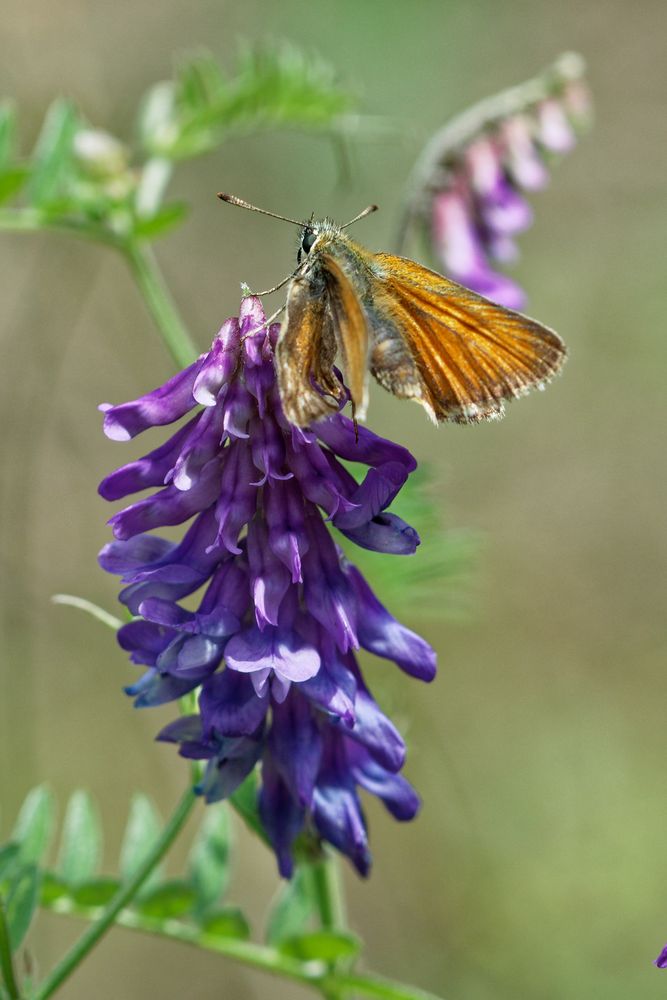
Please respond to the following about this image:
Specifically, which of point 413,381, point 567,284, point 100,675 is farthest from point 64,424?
point 413,381

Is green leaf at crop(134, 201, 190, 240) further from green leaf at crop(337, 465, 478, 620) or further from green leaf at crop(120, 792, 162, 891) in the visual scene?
green leaf at crop(120, 792, 162, 891)

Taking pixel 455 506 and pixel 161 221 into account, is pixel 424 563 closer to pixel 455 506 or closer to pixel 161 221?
pixel 161 221

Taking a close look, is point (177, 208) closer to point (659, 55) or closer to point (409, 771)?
point (409, 771)

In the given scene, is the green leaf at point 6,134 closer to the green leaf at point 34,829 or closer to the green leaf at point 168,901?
the green leaf at point 34,829

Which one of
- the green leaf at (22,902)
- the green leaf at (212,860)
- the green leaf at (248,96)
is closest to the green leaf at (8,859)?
the green leaf at (22,902)

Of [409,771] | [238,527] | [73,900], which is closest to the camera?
[238,527]

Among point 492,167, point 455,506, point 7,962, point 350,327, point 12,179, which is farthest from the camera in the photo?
point 455,506

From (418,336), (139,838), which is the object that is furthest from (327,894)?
(418,336)
